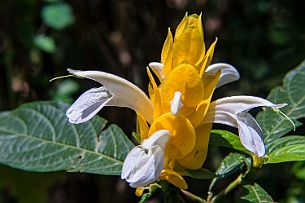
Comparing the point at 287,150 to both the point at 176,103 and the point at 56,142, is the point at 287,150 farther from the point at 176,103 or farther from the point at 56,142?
the point at 56,142

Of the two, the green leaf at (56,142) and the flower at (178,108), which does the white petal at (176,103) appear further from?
the green leaf at (56,142)

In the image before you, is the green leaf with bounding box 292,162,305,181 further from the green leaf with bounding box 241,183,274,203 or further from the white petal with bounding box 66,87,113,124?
the white petal with bounding box 66,87,113,124

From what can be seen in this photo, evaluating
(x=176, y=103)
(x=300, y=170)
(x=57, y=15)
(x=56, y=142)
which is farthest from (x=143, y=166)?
(x=57, y=15)

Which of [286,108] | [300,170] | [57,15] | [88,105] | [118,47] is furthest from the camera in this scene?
[118,47]

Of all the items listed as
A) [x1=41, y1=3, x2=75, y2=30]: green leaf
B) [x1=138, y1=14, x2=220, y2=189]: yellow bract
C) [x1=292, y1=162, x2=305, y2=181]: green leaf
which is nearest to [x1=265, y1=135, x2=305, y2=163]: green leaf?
[x1=138, y1=14, x2=220, y2=189]: yellow bract

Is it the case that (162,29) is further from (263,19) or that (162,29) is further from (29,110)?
(29,110)

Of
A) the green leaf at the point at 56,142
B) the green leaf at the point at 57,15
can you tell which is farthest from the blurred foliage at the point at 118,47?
the green leaf at the point at 56,142

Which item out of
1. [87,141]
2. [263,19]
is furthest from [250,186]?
[263,19]

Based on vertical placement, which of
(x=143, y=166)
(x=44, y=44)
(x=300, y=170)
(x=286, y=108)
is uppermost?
(x=143, y=166)
